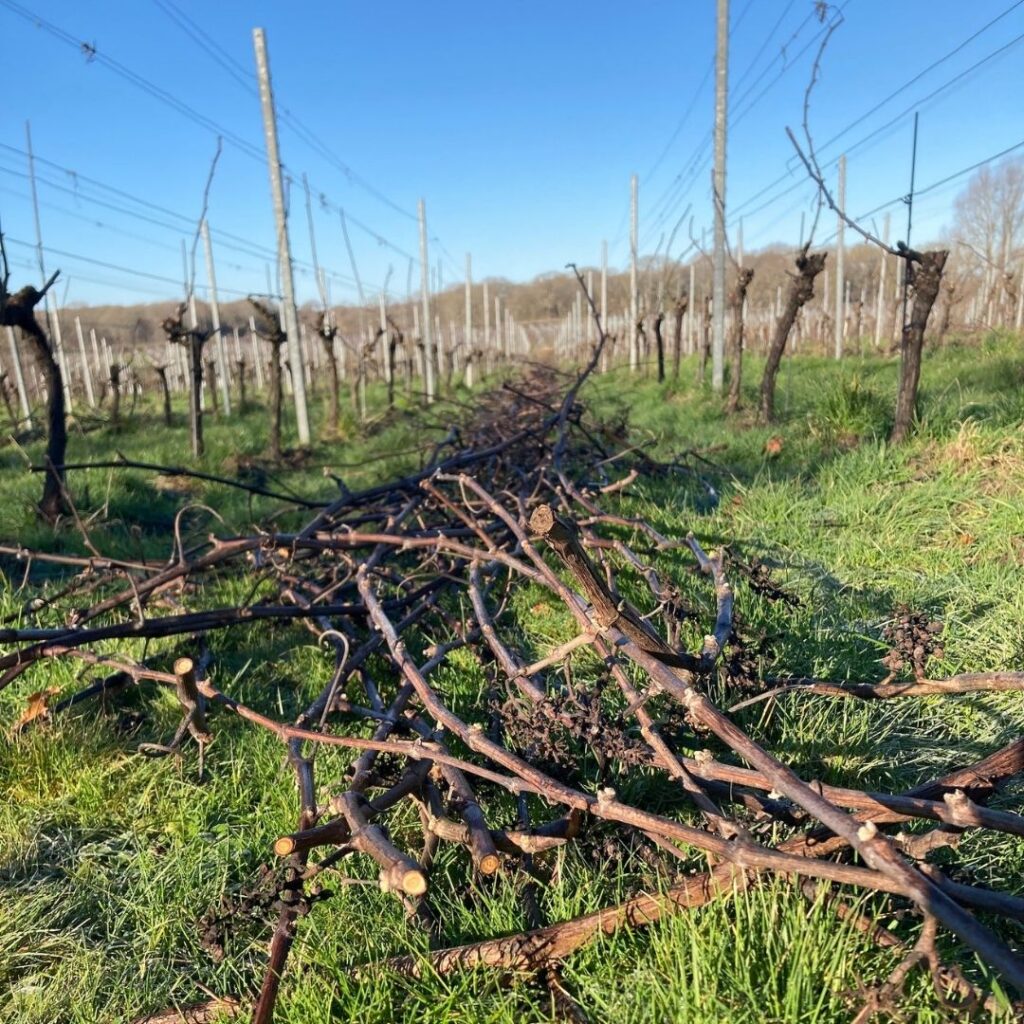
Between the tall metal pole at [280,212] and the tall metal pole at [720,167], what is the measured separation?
6.02 meters

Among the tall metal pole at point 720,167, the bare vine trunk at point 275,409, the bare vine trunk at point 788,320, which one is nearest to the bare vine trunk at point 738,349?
the tall metal pole at point 720,167

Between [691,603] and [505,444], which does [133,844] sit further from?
[505,444]

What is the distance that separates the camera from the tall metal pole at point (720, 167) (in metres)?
10.8

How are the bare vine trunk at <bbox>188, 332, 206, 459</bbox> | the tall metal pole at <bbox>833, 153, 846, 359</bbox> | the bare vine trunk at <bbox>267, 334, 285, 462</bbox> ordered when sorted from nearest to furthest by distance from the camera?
1. the bare vine trunk at <bbox>188, 332, 206, 459</bbox>
2. the bare vine trunk at <bbox>267, 334, 285, 462</bbox>
3. the tall metal pole at <bbox>833, 153, 846, 359</bbox>

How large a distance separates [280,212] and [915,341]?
8928mm

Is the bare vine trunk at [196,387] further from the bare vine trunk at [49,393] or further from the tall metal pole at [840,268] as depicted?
the tall metal pole at [840,268]

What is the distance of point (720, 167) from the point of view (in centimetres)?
1077

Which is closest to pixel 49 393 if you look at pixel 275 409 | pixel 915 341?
pixel 275 409

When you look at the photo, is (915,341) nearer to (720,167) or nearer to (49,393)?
(49,393)

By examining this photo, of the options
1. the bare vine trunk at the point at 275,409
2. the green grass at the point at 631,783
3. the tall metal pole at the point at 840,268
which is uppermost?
the tall metal pole at the point at 840,268

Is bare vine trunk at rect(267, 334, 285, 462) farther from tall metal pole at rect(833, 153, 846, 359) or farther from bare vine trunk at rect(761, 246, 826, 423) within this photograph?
tall metal pole at rect(833, 153, 846, 359)

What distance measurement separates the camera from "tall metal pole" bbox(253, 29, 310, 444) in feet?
34.3

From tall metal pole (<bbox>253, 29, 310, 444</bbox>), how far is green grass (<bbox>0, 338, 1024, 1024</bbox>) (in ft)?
21.1

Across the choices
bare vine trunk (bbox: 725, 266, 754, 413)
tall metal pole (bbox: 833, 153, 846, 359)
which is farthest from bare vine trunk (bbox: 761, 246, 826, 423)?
tall metal pole (bbox: 833, 153, 846, 359)
